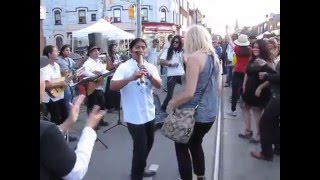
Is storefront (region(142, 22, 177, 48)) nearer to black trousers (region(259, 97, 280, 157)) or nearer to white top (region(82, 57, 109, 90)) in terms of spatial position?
white top (region(82, 57, 109, 90))

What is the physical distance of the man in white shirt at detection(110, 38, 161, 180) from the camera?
4.03m

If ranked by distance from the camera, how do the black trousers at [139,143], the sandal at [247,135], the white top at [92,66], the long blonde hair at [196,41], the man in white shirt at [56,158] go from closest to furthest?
the man in white shirt at [56,158] < the long blonde hair at [196,41] < the black trousers at [139,143] < the sandal at [247,135] < the white top at [92,66]

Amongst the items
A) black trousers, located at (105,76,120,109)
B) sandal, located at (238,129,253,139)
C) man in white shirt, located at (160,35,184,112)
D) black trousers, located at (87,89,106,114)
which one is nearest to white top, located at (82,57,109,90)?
black trousers, located at (87,89,106,114)

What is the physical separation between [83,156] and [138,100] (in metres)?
2.12

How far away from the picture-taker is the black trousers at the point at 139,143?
403cm

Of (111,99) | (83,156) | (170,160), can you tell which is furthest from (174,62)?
(83,156)

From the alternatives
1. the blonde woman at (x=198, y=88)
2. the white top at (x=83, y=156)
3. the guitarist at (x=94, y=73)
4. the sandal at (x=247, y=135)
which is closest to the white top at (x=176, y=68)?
the guitarist at (x=94, y=73)

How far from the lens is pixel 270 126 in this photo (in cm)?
511

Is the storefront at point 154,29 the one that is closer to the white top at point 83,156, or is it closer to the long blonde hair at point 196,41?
the long blonde hair at point 196,41

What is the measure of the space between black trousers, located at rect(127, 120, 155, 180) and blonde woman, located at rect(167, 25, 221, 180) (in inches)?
15.9

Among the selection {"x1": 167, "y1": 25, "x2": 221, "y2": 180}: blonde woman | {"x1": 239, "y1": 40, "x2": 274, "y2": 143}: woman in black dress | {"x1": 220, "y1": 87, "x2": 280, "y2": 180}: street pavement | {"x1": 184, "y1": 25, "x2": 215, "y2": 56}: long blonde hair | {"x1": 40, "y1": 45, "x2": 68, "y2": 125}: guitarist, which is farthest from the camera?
{"x1": 40, "y1": 45, "x2": 68, "y2": 125}: guitarist

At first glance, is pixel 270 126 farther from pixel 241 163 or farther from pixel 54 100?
pixel 54 100

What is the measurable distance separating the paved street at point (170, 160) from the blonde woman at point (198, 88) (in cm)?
96
